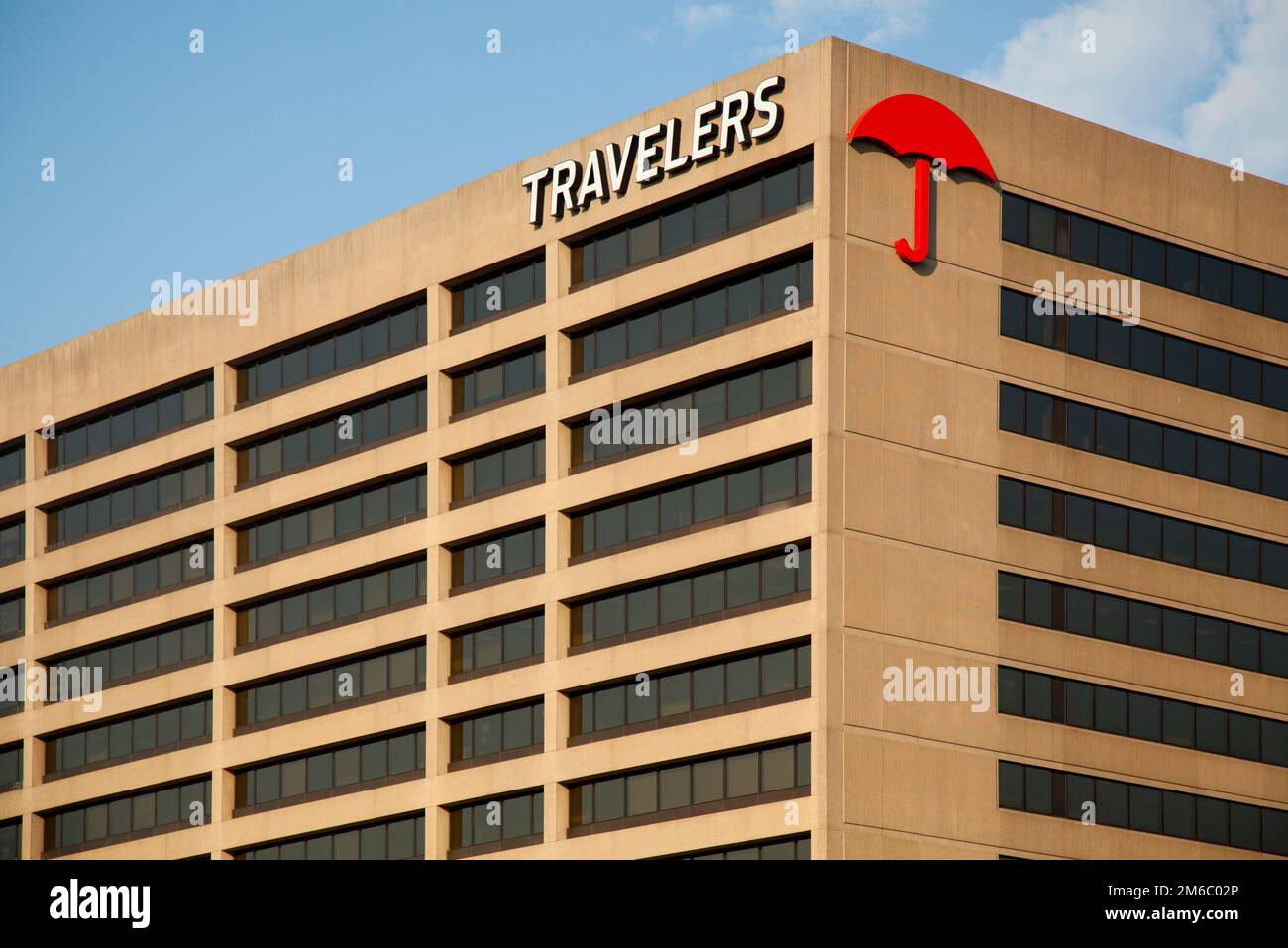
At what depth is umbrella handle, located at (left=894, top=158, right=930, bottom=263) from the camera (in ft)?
240

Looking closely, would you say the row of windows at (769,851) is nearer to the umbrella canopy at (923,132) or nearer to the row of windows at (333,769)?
the row of windows at (333,769)

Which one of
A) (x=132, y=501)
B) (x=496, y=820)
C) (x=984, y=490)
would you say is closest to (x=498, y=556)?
(x=496, y=820)

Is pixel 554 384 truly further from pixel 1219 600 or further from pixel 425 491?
pixel 1219 600

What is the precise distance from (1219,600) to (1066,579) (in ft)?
24.5

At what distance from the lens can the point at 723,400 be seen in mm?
75250

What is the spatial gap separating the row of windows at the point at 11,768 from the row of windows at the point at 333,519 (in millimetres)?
15334

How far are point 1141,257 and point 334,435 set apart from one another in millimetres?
30544

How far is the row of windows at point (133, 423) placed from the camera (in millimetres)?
96375

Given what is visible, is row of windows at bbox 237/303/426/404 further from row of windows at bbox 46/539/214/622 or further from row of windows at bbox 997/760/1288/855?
row of windows at bbox 997/760/1288/855

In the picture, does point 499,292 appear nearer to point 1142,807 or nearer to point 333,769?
point 333,769

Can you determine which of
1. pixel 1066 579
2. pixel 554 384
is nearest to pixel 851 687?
pixel 1066 579

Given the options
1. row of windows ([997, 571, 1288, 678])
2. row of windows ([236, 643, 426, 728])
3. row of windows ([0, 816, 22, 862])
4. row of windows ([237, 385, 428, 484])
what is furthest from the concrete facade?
row of windows ([0, 816, 22, 862])
